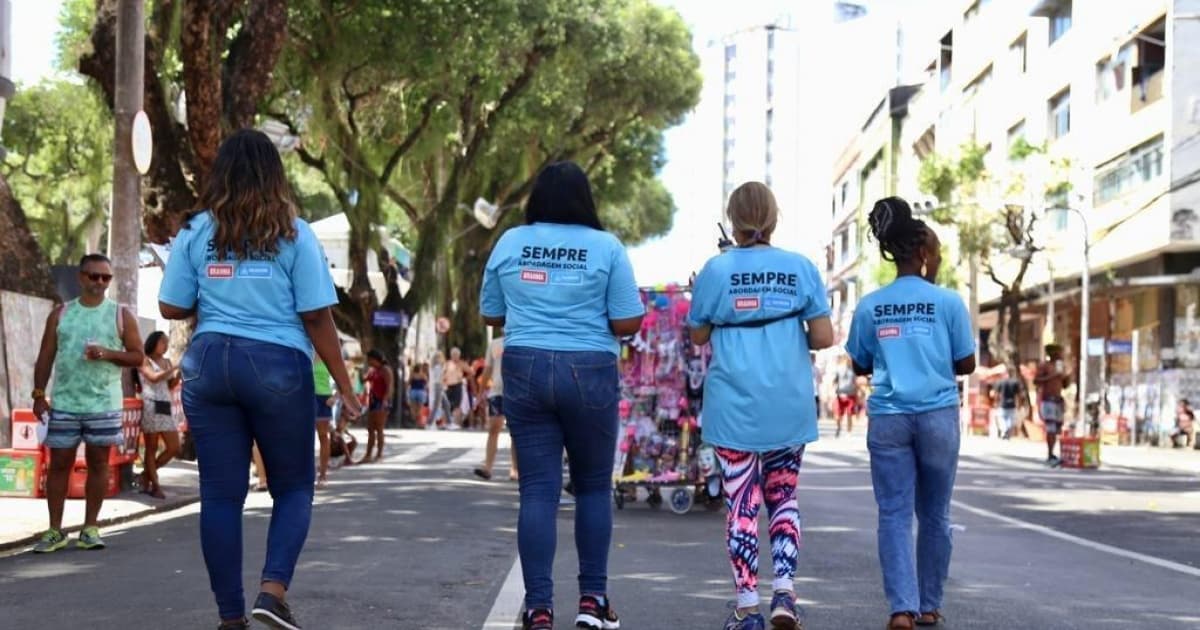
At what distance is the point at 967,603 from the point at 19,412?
8109 mm

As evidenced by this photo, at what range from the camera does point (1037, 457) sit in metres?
26.2

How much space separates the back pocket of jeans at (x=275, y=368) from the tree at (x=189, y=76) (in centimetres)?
1250

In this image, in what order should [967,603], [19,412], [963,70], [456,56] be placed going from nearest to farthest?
[967,603] → [19,412] → [456,56] → [963,70]

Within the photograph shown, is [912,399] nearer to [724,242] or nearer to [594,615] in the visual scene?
[594,615]

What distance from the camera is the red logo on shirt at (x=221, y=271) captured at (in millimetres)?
5715

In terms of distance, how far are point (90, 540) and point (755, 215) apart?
511 cm

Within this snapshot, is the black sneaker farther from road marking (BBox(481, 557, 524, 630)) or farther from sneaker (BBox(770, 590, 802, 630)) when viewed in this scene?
sneaker (BBox(770, 590, 802, 630))

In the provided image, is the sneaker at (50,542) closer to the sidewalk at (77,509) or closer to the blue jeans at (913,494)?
the sidewalk at (77,509)

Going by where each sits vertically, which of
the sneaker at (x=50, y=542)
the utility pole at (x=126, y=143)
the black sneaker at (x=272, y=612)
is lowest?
the sneaker at (x=50, y=542)

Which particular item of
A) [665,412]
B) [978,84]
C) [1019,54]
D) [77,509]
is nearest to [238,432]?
[77,509]

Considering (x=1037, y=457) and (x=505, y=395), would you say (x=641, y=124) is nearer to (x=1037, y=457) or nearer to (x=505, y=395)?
(x=1037, y=457)

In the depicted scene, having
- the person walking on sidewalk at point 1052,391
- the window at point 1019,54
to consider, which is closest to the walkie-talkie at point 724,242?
the person walking on sidewalk at point 1052,391

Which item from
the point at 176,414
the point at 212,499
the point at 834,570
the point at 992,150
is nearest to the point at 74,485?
the point at 176,414

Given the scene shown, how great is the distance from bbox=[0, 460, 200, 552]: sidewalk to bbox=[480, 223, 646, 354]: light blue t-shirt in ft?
16.3
